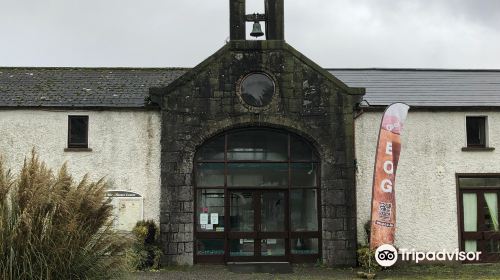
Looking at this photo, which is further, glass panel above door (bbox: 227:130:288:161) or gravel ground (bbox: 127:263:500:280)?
glass panel above door (bbox: 227:130:288:161)

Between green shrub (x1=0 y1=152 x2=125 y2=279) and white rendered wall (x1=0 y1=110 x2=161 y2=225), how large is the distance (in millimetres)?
7917

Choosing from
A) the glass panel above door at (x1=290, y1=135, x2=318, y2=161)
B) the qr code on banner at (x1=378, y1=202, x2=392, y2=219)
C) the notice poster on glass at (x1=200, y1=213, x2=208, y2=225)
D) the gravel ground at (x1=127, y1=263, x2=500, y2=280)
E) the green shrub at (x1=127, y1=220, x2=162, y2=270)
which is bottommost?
the gravel ground at (x1=127, y1=263, x2=500, y2=280)

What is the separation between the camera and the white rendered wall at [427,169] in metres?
14.9

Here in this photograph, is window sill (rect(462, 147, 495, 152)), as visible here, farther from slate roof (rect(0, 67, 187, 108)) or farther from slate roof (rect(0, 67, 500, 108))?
slate roof (rect(0, 67, 187, 108))

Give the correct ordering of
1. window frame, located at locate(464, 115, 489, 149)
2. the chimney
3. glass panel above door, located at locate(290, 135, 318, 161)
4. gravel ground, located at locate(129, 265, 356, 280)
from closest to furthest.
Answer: gravel ground, located at locate(129, 265, 356, 280)
glass panel above door, located at locate(290, 135, 318, 161)
the chimney
window frame, located at locate(464, 115, 489, 149)

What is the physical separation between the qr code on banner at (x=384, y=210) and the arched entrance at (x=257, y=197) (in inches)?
90.4

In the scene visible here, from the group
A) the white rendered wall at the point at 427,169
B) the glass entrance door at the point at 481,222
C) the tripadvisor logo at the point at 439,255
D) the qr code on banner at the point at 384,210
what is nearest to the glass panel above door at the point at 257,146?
the white rendered wall at the point at 427,169

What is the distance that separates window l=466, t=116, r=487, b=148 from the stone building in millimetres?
243

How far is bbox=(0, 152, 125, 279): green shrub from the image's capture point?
20.0 ft

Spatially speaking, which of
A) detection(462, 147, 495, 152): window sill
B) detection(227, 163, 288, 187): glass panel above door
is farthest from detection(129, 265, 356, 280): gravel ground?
detection(462, 147, 495, 152): window sill

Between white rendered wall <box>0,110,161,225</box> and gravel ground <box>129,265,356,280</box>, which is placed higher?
white rendered wall <box>0,110,161,225</box>

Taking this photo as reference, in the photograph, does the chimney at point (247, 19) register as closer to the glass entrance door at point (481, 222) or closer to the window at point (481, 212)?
the window at point (481, 212)

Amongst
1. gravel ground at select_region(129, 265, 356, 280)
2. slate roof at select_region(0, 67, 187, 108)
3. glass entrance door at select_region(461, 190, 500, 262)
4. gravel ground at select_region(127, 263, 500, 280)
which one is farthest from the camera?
glass entrance door at select_region(461, 190, 500, 262)

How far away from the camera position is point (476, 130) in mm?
15469
